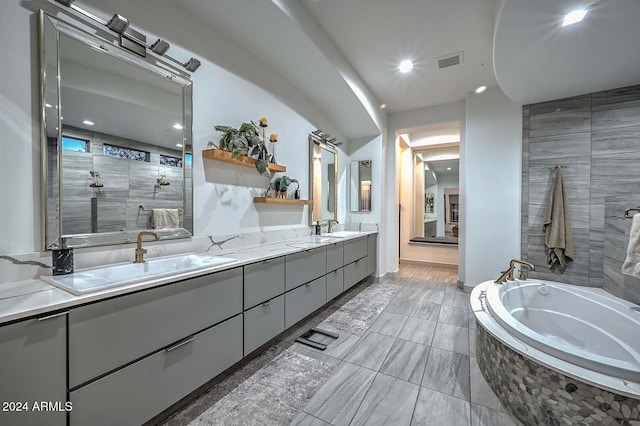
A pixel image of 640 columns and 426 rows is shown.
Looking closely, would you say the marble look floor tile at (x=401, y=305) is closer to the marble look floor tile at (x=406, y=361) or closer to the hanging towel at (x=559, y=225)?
the marble look floor tile at (x=406, y=361)

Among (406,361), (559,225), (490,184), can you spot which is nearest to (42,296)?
(406,361)

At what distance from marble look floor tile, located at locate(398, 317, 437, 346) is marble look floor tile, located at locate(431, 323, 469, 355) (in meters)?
0.05

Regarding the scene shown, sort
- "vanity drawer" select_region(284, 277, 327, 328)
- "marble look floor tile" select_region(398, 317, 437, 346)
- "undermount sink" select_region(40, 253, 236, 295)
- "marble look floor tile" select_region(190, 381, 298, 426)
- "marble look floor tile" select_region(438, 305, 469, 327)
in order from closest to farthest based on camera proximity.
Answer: "undermount sink" select_region(40, 253, 236, 295), "marble look floor tile" select_region(190, 381, 298, 426), "vanity drawer" select_region(284, 277, 327, 328), "marble look floor tile" select_region(398, 317, 437, 346), "marble look floor tile" select_region(438, 305, 469, 327)

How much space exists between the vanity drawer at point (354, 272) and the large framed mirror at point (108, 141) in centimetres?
197

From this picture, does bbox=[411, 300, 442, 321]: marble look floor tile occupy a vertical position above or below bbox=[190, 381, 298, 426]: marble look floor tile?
below

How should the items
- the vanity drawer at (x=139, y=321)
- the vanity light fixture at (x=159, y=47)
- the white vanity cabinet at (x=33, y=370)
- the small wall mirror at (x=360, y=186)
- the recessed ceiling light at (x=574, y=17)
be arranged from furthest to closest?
1. the small wall mirror at (x=360, y=186)
2. the recessed ceiling light at (x=574, y=17)
3. the vanity light fixture at (x=159, y=47)
4. the vanity drawer at (x=139, y=321)
5. the white vanity cabinet at (x=33, y=370)

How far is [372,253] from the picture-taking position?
399 cm

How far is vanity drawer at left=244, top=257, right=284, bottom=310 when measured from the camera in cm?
173

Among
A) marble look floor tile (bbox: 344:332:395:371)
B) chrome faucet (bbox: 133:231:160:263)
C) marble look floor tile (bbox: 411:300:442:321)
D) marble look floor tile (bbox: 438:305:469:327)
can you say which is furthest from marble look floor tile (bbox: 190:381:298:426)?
marble look floor tile (bbox: 438:305:469:327)

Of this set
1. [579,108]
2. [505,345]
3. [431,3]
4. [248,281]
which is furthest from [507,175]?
[248,281]

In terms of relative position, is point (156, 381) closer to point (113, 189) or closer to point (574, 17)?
point (113, 189)

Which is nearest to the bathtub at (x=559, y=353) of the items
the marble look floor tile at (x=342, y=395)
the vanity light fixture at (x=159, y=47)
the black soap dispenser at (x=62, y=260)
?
the marble look floor tile at (x=342, y=395)

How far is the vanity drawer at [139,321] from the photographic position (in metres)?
0.98

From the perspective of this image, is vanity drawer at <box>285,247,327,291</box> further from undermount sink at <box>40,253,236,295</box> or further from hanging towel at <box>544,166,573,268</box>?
hanging towel at <box>544,166,573,268</box>
